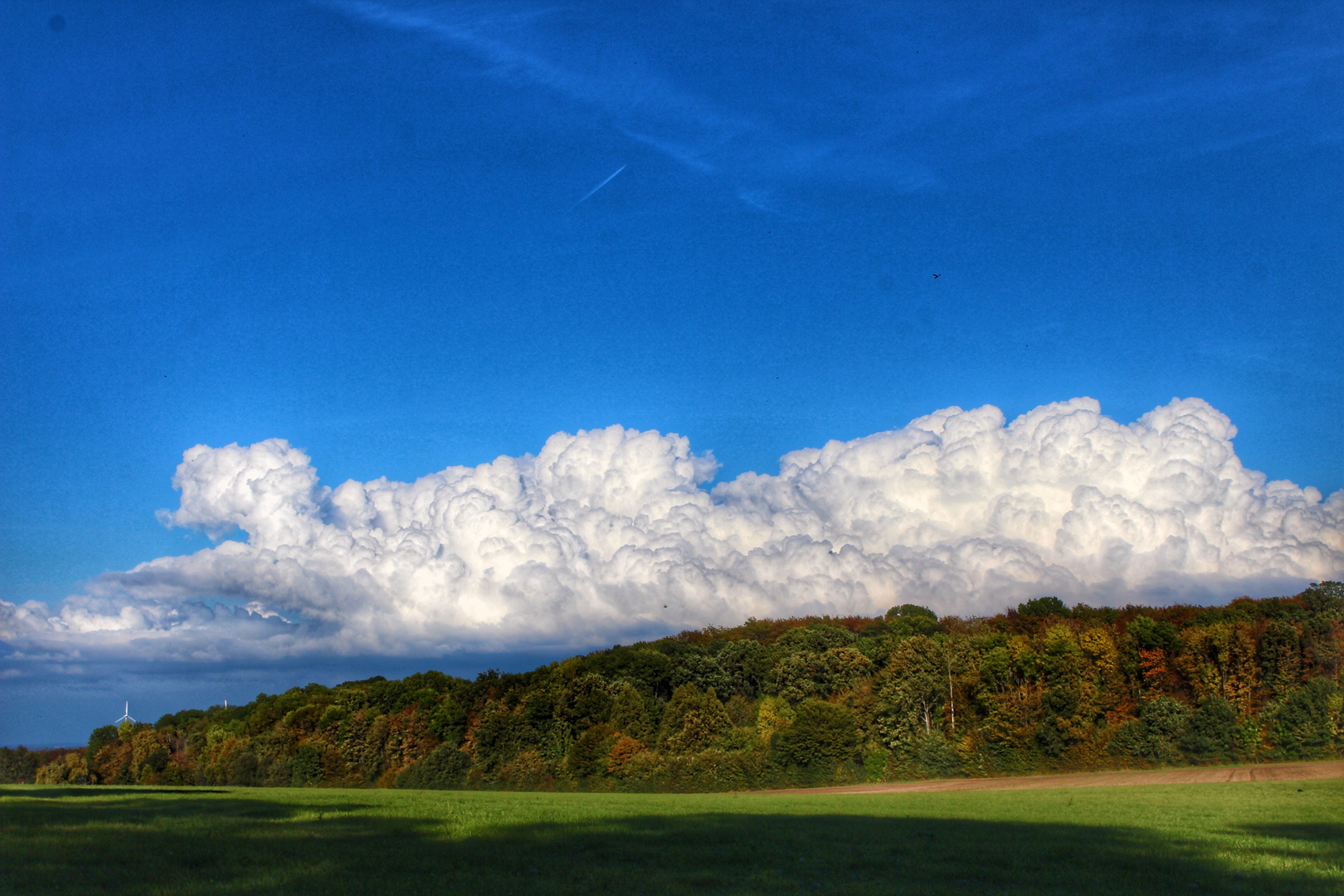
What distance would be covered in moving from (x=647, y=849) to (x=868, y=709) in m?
81.3

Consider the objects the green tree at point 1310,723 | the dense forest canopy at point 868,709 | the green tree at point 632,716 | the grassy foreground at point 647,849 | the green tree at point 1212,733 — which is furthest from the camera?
the green tree at point 632,716

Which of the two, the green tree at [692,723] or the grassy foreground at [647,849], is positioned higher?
the grassy foreground at [647,849]

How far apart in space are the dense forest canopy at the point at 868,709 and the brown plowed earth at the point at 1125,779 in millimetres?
4421

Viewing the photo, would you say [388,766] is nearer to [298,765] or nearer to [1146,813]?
[298,765]

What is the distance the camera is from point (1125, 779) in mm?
82188

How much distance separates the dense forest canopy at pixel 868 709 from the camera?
9556 cm

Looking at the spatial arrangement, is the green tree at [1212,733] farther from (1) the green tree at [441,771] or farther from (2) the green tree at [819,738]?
(1) the green tree at [441,771]

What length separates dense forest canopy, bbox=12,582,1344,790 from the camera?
95562mm

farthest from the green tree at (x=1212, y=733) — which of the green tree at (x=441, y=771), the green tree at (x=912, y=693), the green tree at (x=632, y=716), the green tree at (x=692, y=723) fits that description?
the green tree at (x=441, y=771)

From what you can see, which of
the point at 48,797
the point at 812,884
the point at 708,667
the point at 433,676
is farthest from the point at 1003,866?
the point at 433,676

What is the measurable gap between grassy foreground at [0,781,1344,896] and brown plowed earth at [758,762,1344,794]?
111ft

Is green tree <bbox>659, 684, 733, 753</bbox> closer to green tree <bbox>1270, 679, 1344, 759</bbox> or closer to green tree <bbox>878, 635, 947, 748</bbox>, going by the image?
green tree <bbox>878, 635, 947, 748</bbox>

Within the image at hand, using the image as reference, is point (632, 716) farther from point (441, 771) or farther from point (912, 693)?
point (912, 693)

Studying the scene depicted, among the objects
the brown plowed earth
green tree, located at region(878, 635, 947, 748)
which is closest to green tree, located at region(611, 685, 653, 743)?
the brown plowed earth
